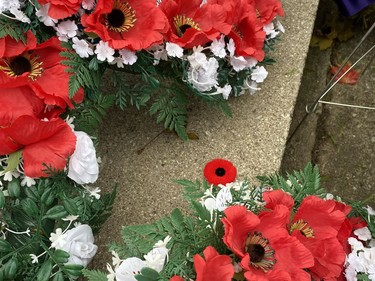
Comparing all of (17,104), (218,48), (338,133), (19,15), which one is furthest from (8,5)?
(338,133)

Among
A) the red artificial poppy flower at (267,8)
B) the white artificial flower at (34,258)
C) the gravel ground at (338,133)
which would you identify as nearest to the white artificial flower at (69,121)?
the white artificial flower at (34,258)

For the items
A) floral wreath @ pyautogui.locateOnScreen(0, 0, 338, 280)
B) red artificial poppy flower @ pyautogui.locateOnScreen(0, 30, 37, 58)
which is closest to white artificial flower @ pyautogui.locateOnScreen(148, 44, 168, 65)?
floral wreath @ pyautogui.locateOnScreen(0, 0, 338, 280)

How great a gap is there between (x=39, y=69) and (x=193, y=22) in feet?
1.54

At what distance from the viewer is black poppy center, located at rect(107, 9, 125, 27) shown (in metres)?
1.53

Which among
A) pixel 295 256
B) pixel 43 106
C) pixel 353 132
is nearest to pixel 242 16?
pixel 43 106

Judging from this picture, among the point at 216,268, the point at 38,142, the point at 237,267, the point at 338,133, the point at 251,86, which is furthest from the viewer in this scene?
the point at 338,133

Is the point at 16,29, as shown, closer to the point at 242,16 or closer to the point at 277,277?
the point at 242,16

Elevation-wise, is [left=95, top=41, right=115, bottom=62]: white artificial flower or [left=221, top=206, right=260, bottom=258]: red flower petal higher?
[left=95, top=41, right=115, bottom=62]: white artificial flower

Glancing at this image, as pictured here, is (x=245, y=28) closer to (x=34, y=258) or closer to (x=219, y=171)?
(x=219, y=171)

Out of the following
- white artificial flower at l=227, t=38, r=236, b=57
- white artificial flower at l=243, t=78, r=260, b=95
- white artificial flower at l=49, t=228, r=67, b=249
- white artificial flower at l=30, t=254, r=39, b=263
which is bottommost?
white artificial flower at l=30, t=254, r=39, b=263

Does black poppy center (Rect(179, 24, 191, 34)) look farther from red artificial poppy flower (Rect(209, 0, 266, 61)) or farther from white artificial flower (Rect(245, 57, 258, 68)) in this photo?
white artificial flower (Rect(245, 57, 258, 68))

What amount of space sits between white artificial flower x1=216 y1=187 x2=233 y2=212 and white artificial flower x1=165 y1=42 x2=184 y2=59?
42cm

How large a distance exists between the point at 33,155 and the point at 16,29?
1.14ft

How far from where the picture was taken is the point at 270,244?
1.25 m
